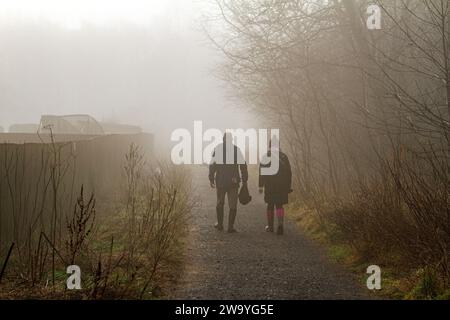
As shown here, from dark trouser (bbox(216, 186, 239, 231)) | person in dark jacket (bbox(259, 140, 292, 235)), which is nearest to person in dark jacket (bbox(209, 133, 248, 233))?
dark trouser (bbox(216, 186, 239, 231))

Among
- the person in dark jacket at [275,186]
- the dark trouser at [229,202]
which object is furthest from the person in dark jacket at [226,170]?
the person in dark jacket at [275,186]

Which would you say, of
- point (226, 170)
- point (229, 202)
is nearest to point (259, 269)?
point (229, 202)

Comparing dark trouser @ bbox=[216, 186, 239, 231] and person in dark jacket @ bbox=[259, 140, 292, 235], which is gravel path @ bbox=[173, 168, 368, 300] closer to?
dark trouser @ bbox=[216, 186, 239, 231]

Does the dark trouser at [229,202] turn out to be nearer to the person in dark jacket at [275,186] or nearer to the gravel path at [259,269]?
the gravel path at [259,269]

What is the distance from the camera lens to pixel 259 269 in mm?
7043

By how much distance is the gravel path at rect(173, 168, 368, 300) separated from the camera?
19.5 feet

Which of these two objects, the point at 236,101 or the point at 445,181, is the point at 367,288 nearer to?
the point at 445,181

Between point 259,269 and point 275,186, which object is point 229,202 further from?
point 259,269

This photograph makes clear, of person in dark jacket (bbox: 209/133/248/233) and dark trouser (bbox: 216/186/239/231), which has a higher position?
person in dark jacket (bbox: 209/133/248/233)

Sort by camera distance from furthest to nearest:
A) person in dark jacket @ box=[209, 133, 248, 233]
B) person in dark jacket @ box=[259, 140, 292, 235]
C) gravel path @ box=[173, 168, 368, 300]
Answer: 1. person in dark jacket @ box=[209, 133, 248, 233]
2. person in dark jacket @ box=[259, 140, 292, 235]
3. gravel path @ box=[173, 168, 368, 300]

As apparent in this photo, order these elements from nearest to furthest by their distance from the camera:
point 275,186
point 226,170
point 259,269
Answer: point 259,269
point 275,186
point 226,170

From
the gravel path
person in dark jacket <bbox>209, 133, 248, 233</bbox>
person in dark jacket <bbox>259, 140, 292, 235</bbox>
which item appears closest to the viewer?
the gravel path

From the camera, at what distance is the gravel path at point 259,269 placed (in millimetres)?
5945
